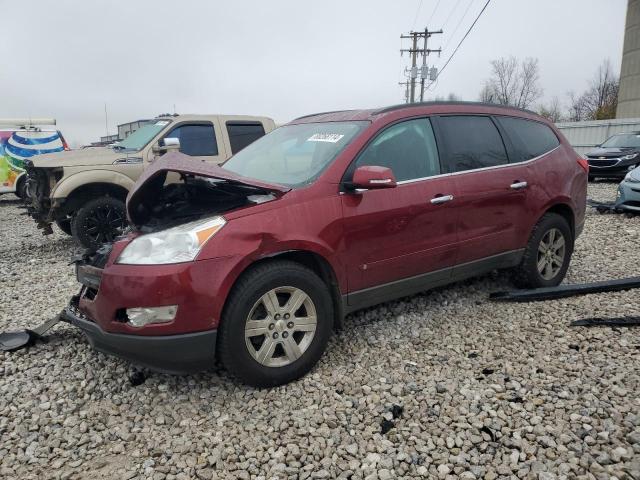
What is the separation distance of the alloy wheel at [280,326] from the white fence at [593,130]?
856 inches

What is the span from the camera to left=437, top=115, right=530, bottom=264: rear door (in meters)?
3.76

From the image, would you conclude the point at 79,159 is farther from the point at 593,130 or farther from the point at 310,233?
the point at 593,130

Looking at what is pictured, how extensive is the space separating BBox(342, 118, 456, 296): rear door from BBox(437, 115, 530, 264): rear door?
130mm

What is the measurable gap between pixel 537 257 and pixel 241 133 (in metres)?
→ 5.23

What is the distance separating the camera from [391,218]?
3.29m

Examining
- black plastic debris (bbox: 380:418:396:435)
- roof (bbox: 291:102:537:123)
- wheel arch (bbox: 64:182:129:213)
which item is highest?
roof (bbox: 291:102:537:123)

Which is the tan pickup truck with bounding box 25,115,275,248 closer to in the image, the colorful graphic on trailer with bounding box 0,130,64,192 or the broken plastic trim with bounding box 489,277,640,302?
the broken plastic trim with bounding box 489,277,640,302

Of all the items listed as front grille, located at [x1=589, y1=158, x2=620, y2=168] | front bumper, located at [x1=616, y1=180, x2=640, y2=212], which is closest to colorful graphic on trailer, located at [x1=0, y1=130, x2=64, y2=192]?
front bumper, located at [x1=616, y1=180, x2=640, y2=212]

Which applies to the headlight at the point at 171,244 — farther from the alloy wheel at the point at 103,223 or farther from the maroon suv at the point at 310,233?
the alloy wheel at the point at 103,223

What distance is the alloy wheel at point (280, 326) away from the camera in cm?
282

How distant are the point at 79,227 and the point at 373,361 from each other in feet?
16.1

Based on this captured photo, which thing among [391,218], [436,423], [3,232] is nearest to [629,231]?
[391,218]

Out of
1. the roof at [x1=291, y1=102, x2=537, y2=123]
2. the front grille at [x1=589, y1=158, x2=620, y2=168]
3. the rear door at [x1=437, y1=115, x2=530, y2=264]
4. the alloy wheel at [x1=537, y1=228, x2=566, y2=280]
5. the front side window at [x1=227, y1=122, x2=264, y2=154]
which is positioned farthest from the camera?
the front grille at [x1=589, y1=158, x2=620, y2=168]

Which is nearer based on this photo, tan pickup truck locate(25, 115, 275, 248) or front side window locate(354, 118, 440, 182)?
front side window locate(354, 118, 440, 182)
